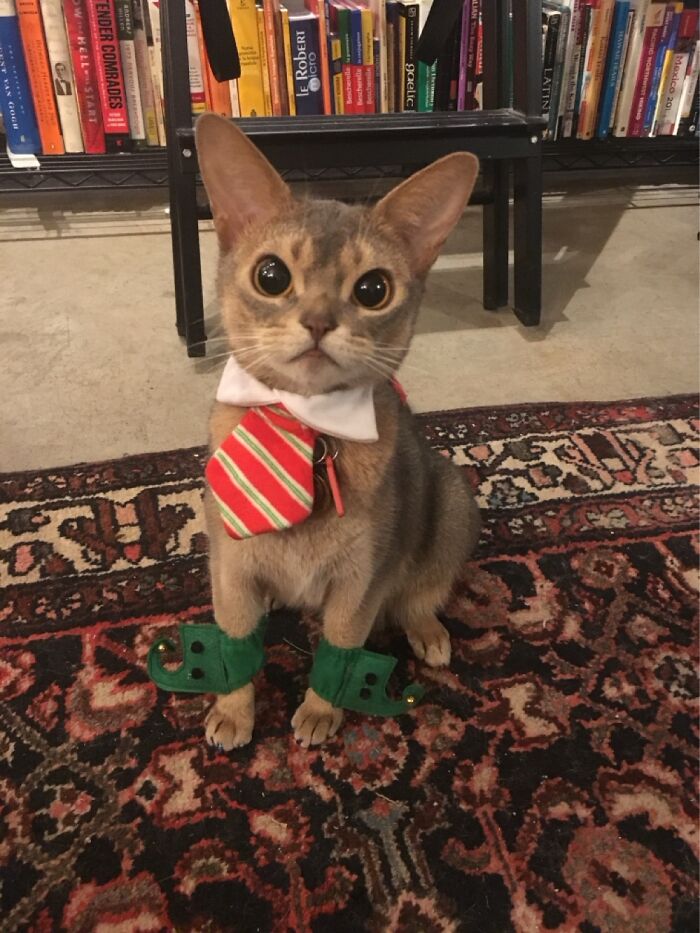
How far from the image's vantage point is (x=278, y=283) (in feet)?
2.36

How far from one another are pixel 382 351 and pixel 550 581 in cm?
60

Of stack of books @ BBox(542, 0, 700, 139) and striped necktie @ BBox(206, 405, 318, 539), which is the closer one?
striped necktie @ BBox(206, 405, 318, 539)

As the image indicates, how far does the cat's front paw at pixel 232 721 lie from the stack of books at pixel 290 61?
1758 mm

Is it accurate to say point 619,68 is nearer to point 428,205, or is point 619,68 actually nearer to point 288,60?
point 288,60

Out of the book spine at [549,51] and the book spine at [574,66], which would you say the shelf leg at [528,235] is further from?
the book spine at [574,66]

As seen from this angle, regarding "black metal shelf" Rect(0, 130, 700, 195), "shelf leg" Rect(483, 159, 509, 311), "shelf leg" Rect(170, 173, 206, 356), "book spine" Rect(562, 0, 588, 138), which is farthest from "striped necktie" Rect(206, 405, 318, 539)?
"book spine" Rect(562, 0, 588, 138)

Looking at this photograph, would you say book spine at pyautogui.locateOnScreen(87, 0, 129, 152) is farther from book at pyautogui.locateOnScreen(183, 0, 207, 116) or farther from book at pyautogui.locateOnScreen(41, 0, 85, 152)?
book at pyautogui.locateOnScreen(183, 0, 207, 116)

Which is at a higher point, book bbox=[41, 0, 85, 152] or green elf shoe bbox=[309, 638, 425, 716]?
book bbox=[41, 0, 85, 152]

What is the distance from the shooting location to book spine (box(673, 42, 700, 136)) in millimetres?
2400

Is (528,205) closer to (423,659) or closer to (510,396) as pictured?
(510,396)

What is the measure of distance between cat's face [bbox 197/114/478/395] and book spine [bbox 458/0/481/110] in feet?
5.31

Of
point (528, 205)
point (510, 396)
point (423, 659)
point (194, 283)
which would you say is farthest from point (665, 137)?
point (423, 659)

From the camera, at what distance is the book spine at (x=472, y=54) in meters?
2.05

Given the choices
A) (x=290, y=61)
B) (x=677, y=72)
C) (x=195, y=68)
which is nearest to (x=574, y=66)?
(x=677, y=72)
